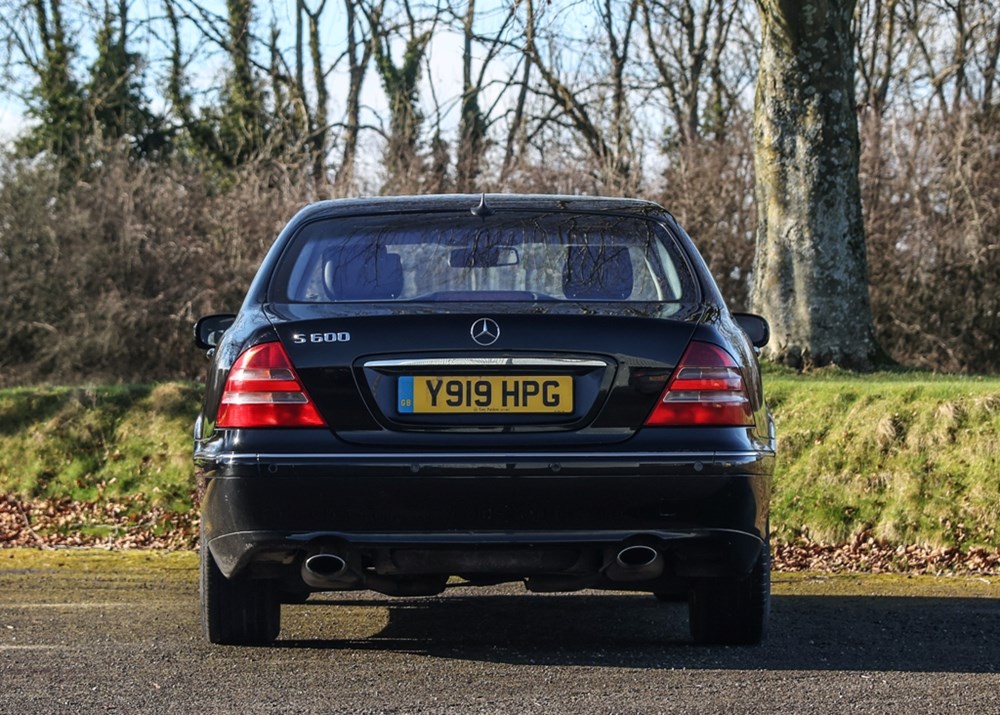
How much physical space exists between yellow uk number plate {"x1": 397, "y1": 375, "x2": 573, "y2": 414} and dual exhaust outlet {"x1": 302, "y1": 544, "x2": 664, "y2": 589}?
0.53 meters

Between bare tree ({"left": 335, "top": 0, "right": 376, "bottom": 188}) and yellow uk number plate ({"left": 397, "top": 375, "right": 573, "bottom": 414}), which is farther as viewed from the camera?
bare tree ({"left": 335, "top": 0, "right": 376, "bottom": 188})

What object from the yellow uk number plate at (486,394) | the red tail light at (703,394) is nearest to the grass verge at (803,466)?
the red tail light at (703,394)

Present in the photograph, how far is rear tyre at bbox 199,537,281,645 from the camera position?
609 centimetres

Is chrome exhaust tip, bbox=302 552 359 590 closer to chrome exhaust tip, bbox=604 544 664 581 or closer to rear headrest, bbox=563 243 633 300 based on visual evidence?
chrome exhaust tip, bbox=604 544 664 581

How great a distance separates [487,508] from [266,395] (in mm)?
824

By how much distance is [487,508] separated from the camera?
539 centimetres

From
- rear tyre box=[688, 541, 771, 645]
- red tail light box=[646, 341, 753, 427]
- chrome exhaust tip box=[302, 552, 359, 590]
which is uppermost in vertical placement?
red tail light box=[646, 341, 753, 427]

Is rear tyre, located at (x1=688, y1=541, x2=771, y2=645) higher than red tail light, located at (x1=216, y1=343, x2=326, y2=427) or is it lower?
lower

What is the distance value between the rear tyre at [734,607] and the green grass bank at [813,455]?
14.2ft

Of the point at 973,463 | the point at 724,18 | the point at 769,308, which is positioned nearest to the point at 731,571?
the point at 973,463

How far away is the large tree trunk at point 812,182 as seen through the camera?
14680mm

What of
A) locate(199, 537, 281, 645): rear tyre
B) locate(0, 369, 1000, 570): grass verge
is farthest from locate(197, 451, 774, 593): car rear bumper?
locate(0, 369, 1000, 570): grass verge

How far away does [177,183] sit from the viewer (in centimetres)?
2295

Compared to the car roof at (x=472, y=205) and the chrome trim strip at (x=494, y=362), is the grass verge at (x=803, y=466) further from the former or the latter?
the chrome trim strip at (x=494, y=362)
